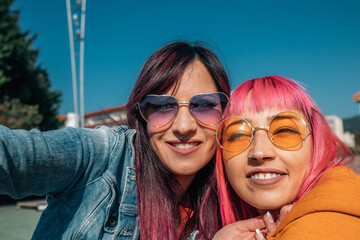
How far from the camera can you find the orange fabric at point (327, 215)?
1.31 m

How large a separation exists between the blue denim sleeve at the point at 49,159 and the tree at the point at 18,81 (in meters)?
12.2

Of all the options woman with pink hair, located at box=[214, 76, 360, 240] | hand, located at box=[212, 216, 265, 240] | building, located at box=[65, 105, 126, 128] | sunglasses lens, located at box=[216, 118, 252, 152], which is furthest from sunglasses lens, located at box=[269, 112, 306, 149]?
building, located at box=[65, 105, 126, 128]

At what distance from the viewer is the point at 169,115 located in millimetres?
2203

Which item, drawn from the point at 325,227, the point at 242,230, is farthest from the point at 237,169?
the point at 325,227

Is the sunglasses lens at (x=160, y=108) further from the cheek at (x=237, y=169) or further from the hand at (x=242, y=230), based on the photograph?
the hand at (x=242, y=230)

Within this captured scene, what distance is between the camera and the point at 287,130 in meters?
1.84

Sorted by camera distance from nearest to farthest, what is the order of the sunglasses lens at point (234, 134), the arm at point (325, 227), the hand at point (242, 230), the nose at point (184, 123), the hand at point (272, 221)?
the arm at point (325, 227), the hand at point (272, 221), the hand at point (242, 230), the sunglasses lens at point (234, 134), the nose at point (184, 123)

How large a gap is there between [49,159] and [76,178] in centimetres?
30

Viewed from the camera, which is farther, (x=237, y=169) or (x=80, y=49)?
(x=80, y=49)

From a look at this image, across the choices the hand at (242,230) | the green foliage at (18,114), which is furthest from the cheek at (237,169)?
the green foliage at (18,114)

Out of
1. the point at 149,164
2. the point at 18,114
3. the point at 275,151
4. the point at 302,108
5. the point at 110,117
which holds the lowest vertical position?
the point at 18,114

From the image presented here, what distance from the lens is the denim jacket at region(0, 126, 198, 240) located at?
4.61 feet

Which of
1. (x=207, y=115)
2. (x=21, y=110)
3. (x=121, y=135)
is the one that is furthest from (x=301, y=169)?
(x=21, y=110)

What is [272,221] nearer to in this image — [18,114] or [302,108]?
[302,108]
